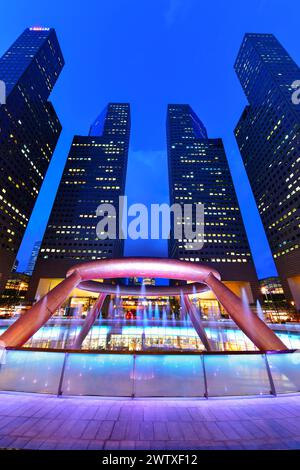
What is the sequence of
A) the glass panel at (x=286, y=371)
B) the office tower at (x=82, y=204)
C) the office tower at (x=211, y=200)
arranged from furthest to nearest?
the office tower at (x=211, y=200) → the office tower at (x=82, y=204) → the glass panel at (x=286, y=371)

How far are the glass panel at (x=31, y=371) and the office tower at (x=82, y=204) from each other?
74403 mm

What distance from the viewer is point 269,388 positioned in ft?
18.2

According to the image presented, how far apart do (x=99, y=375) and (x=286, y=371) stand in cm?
541

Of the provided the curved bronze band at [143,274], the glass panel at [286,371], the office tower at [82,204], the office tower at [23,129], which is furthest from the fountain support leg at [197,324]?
the office tower at [23,129]

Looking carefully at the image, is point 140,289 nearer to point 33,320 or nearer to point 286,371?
point 33,320

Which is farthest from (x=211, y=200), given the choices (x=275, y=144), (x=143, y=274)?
(x=143, y=274)

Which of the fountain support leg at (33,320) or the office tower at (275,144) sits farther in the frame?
the office tower at (275,144)

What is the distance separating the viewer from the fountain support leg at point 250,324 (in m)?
8.66

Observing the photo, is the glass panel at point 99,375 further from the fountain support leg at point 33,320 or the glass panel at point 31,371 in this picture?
the fountain support leg at point 33,320

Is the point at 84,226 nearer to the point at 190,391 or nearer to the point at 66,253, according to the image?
the point at 66,253

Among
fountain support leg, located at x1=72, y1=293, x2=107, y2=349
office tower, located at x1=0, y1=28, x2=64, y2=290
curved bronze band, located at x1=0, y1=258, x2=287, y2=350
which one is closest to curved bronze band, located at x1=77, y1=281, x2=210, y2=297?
fountain support leg, located at x1=72, y1=293, x2=107, y2=349

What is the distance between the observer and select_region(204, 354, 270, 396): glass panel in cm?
542

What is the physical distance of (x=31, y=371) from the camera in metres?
5.68

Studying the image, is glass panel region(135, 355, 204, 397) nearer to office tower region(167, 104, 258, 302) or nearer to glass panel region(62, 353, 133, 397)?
glass panel region(62, 353, 133, 397)
